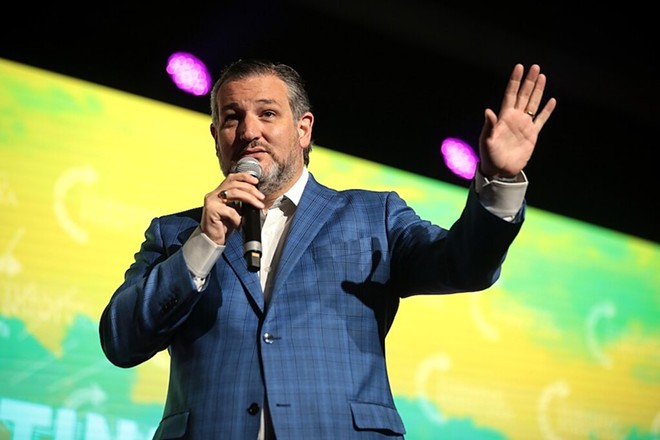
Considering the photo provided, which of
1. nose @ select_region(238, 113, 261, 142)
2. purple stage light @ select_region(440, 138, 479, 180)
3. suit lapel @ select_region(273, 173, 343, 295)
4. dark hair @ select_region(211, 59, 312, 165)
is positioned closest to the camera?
suit lapel @ select_region(273, 173, 343, 295)

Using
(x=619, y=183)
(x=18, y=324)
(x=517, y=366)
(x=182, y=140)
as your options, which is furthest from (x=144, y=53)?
(x=619, y=183)

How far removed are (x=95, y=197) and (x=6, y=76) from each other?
0.52 meters

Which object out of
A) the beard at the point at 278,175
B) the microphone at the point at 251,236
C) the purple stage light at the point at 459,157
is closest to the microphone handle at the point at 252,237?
the microphone at the point at 251,236

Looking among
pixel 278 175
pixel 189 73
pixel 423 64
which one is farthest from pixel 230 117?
pixel 423 64

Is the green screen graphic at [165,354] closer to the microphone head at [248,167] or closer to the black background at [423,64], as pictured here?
the black background at [423,64]

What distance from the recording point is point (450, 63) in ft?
15.3

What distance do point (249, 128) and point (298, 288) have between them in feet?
1.33

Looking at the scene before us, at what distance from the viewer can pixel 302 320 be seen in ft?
6.36

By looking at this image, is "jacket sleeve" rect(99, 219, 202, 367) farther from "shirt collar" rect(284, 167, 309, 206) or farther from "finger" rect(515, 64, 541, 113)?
"finger" rect(515, 64, 541, 113)

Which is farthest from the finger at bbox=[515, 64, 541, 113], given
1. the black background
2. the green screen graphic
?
the black background

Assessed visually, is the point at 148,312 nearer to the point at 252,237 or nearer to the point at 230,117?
the point at 252,237

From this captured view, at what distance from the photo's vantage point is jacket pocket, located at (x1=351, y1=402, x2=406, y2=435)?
1843mm

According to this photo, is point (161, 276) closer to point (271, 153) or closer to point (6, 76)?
point (271, 153)

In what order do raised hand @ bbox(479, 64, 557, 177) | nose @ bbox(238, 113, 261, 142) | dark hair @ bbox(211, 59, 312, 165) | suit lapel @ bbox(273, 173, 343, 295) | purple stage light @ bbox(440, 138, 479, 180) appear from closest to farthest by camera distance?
→ raised hand @ bbox(479, 64, 557, 177) < suit lapel @ bbox(273, 173, 343, 295) < nose @ bbox(238, 113, 261, 142) < dark hair @ bbox(211, 59, 312, 165) < purple stage light @ bbox(440, 138, 479, 180)
